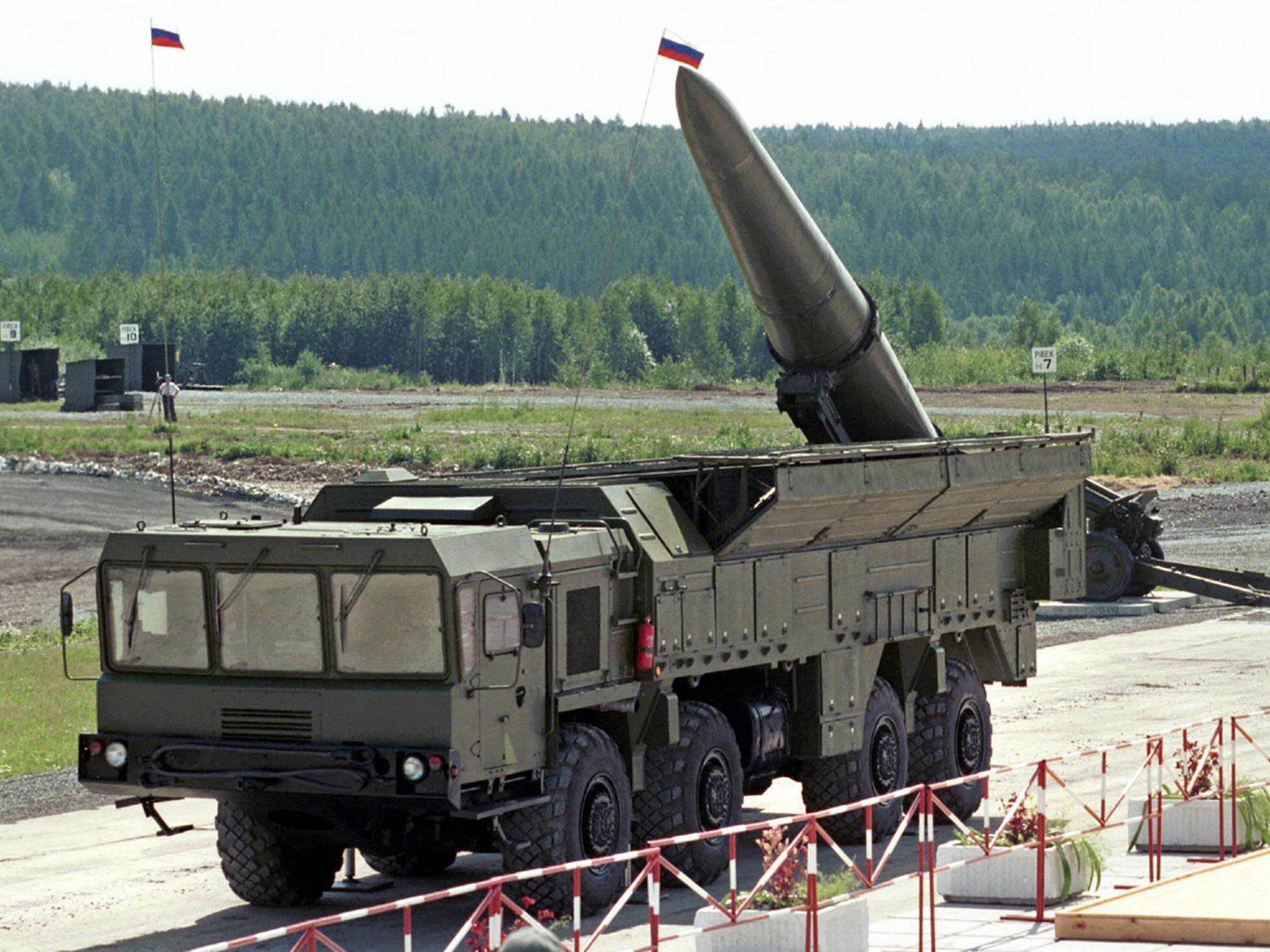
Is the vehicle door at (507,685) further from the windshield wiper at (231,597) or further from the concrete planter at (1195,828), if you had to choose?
the concrete planter at (1195,828)

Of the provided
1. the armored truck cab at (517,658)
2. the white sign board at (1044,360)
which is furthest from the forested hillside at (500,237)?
the armored truck cab at (517,658)

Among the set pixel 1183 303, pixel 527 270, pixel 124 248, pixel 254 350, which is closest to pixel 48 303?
pixel 254 350

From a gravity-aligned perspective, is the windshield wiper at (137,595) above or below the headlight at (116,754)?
above

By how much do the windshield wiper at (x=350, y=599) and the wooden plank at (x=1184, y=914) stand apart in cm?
380

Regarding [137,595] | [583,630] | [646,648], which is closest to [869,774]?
[646,648]

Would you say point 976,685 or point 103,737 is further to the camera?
point 976,685

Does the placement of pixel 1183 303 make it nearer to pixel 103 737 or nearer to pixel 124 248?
pixel 124 248

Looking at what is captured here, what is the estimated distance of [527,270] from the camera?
17400 centimetres

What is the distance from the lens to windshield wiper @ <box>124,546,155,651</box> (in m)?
11.9

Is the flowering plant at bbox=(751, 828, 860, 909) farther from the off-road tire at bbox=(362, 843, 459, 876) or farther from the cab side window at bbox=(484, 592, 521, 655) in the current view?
the off-road tire at bbox=(362, 843, 459, 876)

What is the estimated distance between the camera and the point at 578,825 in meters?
11.8

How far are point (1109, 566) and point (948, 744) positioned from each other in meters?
13.8

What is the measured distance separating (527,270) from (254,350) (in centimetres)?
6216

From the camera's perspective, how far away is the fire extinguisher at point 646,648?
12.4 m
